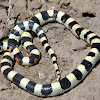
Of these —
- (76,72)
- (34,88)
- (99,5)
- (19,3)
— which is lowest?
(34,88)

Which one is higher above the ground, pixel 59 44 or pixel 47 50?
pixel 59 44

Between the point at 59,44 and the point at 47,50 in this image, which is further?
the point at 59,44

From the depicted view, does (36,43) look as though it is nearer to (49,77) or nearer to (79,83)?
(49,77)

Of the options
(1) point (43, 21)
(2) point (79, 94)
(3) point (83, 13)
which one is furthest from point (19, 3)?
(2) point (79, 94)

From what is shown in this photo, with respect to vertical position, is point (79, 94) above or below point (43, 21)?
below
